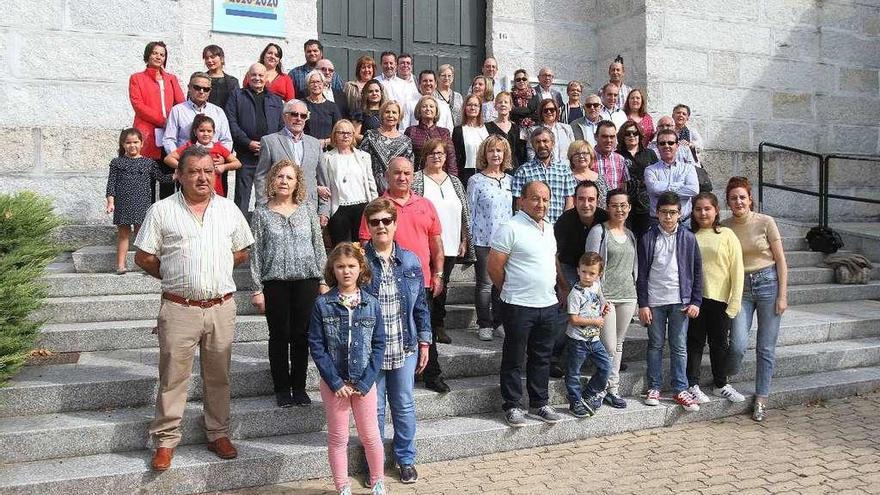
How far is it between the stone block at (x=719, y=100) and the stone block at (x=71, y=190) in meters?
7.51

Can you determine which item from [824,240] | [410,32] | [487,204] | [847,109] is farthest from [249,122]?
[847,109]

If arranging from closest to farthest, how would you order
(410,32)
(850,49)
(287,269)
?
(287,269) < (410,32) < (850,49)

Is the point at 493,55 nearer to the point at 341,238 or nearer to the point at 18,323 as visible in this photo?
the point at 341,238

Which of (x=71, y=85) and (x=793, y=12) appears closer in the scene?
(x=71, y=85)

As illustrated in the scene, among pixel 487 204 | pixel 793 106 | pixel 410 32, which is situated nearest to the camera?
pixel 487 204

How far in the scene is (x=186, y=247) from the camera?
14.7 ft

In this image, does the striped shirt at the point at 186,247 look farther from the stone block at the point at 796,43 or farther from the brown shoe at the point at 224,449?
the stone block at the point at 796,43

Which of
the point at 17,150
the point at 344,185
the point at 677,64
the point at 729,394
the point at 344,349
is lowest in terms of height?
the point at 729,394

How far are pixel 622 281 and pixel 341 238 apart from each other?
2.18m

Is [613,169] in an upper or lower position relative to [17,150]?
lower

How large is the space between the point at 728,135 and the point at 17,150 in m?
9.31

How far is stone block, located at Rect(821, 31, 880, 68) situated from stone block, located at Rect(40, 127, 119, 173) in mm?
10326

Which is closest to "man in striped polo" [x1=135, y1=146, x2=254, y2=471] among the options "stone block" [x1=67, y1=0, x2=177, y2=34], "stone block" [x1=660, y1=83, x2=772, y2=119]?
"stone block" [x1=67, y1=0, x2=177, y2=34]

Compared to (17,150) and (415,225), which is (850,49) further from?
(17,150)
